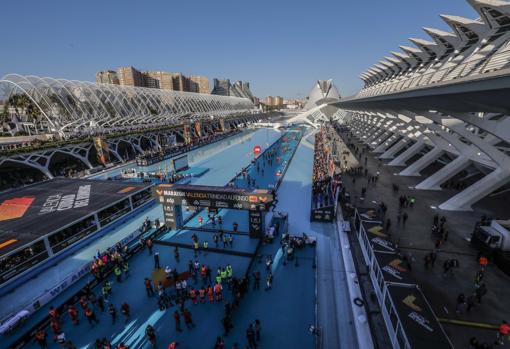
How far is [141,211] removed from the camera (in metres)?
21.0

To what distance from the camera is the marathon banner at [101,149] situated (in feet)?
116

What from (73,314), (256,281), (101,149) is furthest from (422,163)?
(101,149)

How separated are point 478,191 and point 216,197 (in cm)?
1697

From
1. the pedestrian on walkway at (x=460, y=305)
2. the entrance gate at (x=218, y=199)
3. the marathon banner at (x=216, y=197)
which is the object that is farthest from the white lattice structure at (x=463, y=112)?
the entrance gate at (x=218, y=199)

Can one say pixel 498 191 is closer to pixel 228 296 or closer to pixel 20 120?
pixel 228 296

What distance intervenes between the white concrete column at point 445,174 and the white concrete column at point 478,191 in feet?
10.4

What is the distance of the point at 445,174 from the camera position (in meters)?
20.5

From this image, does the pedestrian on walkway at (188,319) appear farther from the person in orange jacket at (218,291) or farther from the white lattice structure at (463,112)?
the white lattice structure at (463,112)

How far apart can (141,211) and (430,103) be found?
22.2 m

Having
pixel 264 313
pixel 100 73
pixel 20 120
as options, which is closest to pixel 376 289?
pixel 264 313

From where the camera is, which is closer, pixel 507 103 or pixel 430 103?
pixel 507 103

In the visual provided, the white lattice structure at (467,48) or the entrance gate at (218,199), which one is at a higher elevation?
the white lattice structure at (467,48)

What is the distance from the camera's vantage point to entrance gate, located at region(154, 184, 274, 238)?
14.0 m

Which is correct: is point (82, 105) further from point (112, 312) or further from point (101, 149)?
point (112, 312)
